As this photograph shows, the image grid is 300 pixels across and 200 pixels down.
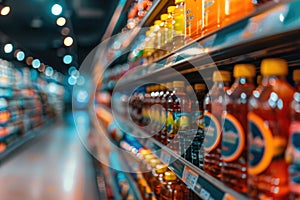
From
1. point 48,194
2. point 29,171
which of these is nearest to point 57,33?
point 29,171

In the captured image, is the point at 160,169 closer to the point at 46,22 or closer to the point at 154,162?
the point at 154,162

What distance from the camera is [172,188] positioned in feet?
5.65

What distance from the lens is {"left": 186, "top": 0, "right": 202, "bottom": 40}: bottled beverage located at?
4.42ft

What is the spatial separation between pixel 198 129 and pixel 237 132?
0.51 m

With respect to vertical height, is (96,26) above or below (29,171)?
above

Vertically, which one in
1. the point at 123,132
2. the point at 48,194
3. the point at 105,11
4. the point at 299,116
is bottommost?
the point at 48,194

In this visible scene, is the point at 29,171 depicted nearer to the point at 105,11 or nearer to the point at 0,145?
the point at 0,145

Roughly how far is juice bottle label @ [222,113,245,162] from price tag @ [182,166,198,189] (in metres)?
0.16

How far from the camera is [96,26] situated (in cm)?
954

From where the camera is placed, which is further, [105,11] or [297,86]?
[105,11]

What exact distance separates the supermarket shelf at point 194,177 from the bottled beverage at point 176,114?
1.8 inches

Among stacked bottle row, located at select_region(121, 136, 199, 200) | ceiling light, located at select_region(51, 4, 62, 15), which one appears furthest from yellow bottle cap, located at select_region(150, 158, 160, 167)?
ceiling light, located at select_region(51, 4, 62, 15)

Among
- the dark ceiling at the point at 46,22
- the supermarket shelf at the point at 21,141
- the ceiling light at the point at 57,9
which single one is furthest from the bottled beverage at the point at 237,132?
the ceiling light at the point at 57,9

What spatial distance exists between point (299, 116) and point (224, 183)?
300mm
